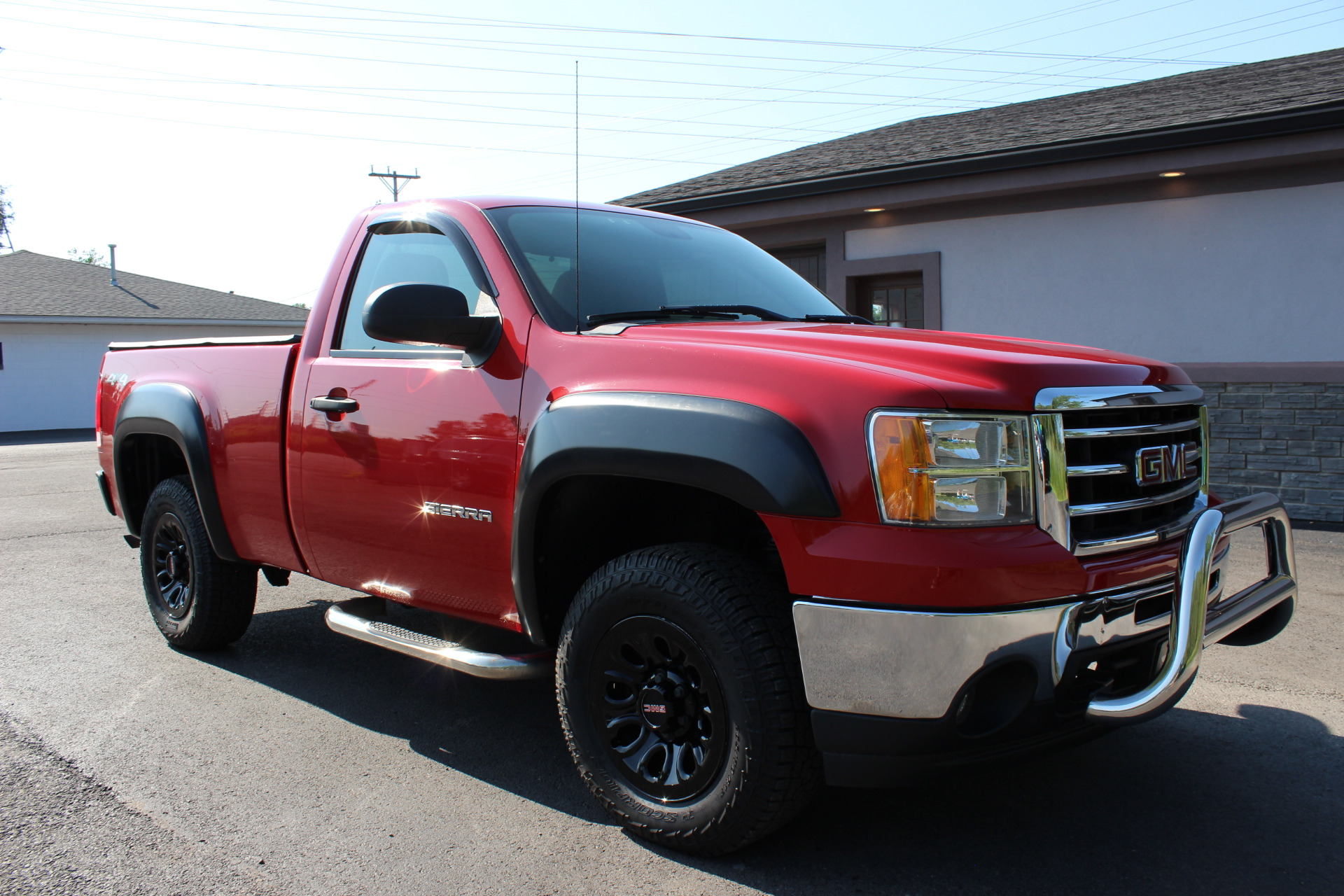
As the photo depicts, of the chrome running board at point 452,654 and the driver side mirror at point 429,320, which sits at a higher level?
the driver side mirror at point 429,320

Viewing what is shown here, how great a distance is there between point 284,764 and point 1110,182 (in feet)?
29.4

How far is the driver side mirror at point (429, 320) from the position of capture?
314cm

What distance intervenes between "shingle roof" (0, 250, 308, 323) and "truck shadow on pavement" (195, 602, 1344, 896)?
2892 cm

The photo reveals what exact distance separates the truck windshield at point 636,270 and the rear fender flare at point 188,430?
1.85 metres

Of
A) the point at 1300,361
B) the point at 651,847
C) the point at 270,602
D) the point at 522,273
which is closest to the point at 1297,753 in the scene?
the point at 651,847

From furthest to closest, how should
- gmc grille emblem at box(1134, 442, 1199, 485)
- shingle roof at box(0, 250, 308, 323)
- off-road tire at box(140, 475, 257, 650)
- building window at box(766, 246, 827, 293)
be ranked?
shingle roof at box(0, 250, 308, 323) < building window at box(766, 246, 827, 293) < off-road tire at box(140, 475, 257, 650) < gmc grille emblem at box(1134, 442, 1199, 485)

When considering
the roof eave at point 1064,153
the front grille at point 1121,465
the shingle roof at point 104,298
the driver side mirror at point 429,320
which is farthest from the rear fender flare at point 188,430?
the shingle roof at point 104,298

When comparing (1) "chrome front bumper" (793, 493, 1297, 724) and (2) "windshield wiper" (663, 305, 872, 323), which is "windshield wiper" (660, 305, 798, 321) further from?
(1) "chrome front bumper" (793, 493, 1297, 724)

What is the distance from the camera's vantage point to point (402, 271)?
3.94 m

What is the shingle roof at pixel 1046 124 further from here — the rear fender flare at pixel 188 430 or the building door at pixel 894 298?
the rear fender flare at pixel 188 430

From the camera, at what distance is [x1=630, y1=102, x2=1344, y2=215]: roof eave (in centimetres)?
817

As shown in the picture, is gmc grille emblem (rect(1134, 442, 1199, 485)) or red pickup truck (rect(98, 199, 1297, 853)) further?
gmc grille emblem (rect(1134, 442, 1199, 485))

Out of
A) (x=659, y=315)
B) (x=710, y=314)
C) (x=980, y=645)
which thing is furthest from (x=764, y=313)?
(x=980, y=645)

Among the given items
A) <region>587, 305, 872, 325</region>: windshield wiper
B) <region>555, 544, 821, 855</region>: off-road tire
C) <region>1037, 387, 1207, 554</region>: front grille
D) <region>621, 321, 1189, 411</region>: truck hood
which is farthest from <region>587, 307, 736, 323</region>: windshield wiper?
<region>1037, 387, 1207, 554</region>: front grille
